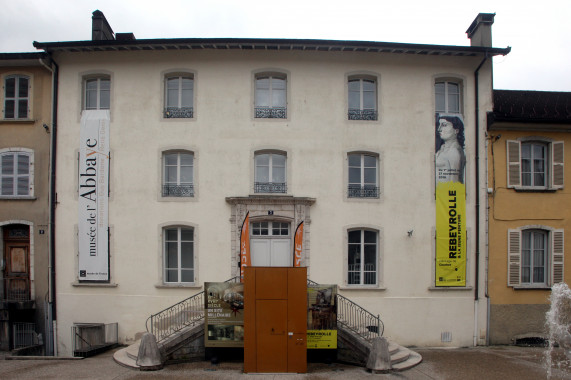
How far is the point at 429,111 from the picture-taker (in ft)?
52.5

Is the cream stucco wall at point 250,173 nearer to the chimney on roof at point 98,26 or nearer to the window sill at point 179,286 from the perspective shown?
the window sill at point 179,286

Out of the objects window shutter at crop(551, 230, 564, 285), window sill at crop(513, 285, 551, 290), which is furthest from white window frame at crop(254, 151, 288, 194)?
window shutter at crop(551, 230, 564, 285)

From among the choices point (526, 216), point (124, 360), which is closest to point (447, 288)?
point (526, 216)

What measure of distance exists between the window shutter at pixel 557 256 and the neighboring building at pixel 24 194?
53.6ft

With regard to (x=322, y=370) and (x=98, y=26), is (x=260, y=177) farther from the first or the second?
(x=98, y=26)

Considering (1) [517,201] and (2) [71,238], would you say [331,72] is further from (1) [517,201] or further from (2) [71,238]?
(2) [71,238]

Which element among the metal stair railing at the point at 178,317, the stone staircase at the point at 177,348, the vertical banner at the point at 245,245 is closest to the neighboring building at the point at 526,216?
the vertical banner at the point at 245,245

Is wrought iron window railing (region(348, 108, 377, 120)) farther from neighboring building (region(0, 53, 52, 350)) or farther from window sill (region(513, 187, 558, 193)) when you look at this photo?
neighboring building (region(0, 53, 52, 350))

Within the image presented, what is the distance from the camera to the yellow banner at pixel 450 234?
51.6 feet

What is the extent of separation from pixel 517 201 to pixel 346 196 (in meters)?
5.62

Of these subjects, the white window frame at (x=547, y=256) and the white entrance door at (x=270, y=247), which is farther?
the white window frame at (x=547, y=256)

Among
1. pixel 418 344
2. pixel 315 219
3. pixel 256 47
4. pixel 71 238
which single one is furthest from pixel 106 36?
pixel 418 344

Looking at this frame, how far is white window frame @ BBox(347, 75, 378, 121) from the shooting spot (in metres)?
16.0

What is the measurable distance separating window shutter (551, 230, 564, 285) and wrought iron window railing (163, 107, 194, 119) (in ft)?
40.9
